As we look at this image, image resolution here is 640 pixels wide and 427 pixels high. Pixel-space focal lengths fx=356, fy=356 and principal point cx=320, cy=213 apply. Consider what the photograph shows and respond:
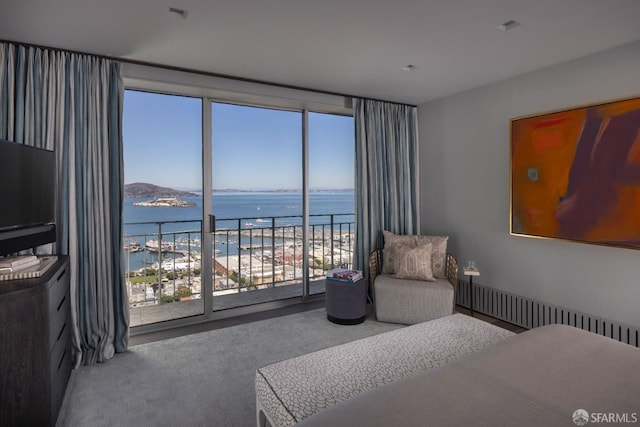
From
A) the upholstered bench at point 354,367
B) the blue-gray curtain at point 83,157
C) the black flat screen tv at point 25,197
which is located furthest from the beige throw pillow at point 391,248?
the black flat screen tv at point 25,197

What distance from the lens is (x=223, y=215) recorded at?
3.99 m

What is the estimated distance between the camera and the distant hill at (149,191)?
11.8 feet

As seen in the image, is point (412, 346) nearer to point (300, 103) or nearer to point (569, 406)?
point (569, 406)

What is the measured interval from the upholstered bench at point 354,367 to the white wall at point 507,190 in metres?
1.39

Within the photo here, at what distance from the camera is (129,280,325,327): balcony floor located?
3725 mm

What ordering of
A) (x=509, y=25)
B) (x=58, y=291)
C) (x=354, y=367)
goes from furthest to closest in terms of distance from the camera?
(x=509, y=25) < (x=58, y=291) < (x=354, y=367)

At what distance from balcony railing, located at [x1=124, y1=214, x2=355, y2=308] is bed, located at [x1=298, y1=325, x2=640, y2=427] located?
2.85m

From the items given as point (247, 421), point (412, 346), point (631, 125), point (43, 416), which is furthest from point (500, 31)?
point (43, 416)

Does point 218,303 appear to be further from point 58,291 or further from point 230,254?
point 58,291

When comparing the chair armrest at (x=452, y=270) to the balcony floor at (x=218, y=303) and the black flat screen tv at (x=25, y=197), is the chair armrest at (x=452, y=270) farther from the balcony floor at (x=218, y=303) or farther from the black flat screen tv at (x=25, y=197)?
the black flat screen tv at (x=25, y=197)

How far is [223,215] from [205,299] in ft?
3.07

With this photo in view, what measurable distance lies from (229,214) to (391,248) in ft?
6.28

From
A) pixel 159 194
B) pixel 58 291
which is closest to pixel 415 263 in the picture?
pixel 159 194

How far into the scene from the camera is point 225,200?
396cm
